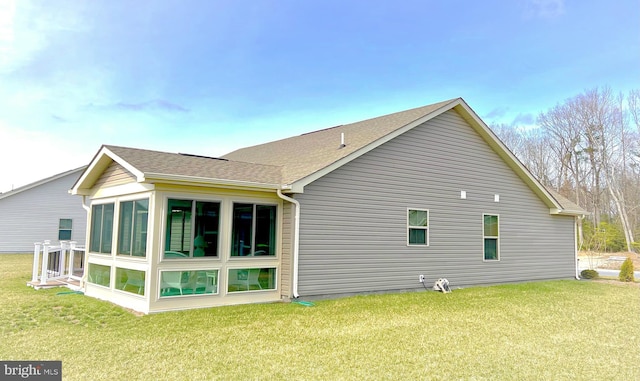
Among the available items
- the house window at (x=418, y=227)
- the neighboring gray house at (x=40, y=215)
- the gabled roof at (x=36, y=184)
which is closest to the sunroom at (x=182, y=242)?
the house window at (x=418, y=227)

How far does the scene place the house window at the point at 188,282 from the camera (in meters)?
7.56

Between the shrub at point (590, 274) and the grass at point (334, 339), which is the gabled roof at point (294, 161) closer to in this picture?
the grass at point (334, 339)

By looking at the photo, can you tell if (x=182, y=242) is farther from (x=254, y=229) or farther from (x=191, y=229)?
(x=254, y=229)

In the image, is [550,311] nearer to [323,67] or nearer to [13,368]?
[13,368]

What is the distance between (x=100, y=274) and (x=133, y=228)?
74.9 inches

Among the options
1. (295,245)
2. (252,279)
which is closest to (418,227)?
(295,245)

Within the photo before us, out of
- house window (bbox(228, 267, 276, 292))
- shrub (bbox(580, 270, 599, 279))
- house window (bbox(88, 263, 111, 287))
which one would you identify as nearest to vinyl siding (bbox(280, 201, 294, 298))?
house window (bbox(228, 267, 276, 292))

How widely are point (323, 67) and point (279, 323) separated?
1137cm

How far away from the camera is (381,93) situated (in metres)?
16.9

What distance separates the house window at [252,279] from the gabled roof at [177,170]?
1.68 m

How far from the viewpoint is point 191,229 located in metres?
7.80

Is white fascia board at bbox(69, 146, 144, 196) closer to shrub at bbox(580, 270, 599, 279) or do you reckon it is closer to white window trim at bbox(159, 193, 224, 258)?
white window trim at bbox(159, 193, 224, 258)

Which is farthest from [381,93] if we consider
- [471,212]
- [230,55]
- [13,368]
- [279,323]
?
[13,368]

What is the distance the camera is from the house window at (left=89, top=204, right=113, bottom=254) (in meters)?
9.11
